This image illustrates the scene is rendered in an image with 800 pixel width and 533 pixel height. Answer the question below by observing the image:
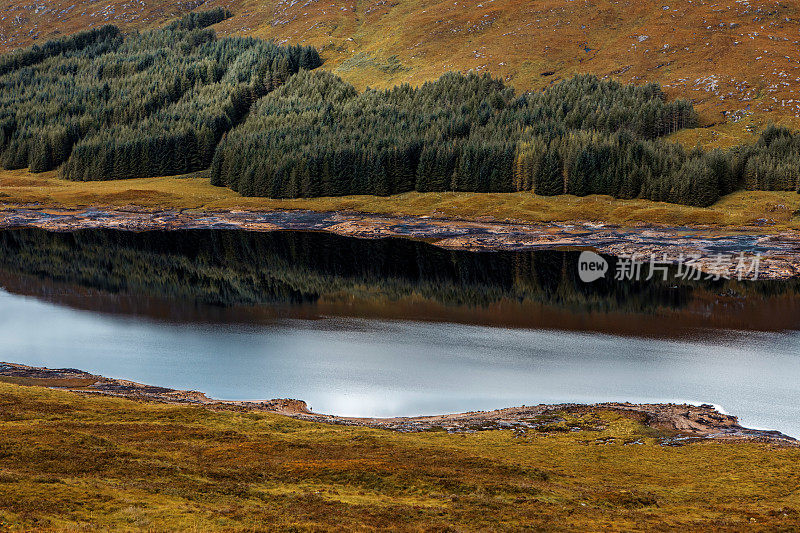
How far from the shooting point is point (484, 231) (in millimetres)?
143375

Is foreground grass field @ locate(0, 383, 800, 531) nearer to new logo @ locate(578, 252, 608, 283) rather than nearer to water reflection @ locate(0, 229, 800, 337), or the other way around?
water reflection @ locate(0, 229, 800, 337)

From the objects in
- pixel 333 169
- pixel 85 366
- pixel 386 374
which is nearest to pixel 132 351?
pixel 85 366

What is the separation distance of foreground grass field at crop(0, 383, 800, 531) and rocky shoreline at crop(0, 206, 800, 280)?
7220cm

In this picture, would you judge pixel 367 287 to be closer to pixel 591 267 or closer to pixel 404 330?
pixel 404 330

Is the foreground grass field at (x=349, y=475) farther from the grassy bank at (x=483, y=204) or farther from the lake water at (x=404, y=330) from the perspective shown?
the grassy bank at (x=483, y=204)

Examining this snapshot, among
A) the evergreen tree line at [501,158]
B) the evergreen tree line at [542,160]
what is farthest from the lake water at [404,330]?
the evergreen tree line at [501,158]

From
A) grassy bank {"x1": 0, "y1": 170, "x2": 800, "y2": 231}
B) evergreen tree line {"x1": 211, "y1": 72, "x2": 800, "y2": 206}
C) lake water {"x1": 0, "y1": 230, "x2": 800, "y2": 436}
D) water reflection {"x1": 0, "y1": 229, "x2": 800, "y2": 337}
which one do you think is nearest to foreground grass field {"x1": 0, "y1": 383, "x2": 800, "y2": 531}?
lake water {"x1": 0, "y1": 230, "x2": 800, "y2": 436}

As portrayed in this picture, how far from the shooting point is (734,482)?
3700 centimetres

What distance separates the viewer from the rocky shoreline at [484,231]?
116 m

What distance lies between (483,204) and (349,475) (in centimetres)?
13241

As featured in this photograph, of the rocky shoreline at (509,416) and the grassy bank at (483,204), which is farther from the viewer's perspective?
the grassy bank at (483,204)

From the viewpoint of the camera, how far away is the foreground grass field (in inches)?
1110

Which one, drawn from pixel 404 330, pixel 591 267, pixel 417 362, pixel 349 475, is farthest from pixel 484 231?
pixel 349 475

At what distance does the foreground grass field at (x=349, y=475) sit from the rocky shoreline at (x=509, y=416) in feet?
5.77
